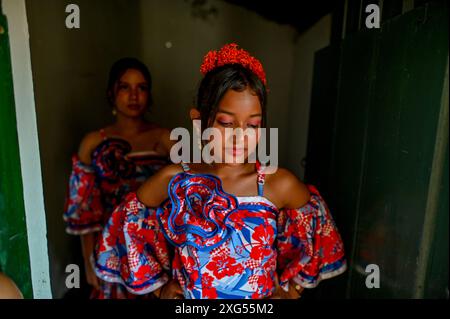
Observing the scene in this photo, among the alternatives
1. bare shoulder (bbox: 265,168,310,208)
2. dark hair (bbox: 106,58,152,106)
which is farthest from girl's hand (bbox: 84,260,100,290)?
bare shoulder (bbox: 265,168,310,208)

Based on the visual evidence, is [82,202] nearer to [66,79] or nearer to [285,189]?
[66,79]

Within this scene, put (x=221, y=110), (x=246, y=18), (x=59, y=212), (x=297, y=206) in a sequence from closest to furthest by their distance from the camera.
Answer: (x=221, y=110), (x=297, y=206), (x=59, y=212), (x=246, y=18)

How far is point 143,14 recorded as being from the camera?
5.11ft

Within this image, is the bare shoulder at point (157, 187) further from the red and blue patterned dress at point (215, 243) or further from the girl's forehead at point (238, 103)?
the girl's forehead at point (238, 103)

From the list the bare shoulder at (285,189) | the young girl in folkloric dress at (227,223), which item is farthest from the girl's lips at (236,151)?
the bare shoulder at (285,189)

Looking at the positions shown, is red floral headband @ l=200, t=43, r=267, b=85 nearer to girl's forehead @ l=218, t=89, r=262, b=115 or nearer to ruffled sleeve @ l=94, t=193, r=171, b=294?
girl's forehead @ l=218, t=89, r=262, b=115

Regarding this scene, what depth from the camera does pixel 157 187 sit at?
104cm

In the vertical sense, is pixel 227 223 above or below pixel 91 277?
above

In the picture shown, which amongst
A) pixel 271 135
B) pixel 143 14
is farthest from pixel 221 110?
pixel 143 14

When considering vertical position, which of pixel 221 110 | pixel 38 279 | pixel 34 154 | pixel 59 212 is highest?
pixel 221 110

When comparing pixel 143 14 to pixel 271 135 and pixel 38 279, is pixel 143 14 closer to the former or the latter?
pixel 271 135

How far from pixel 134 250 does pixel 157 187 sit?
0.23m

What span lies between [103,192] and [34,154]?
444mm

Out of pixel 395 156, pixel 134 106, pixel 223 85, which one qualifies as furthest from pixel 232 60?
pixel 134 106
